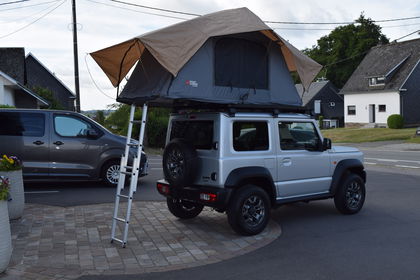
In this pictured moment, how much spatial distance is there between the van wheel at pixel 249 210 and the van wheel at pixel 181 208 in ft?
4.58

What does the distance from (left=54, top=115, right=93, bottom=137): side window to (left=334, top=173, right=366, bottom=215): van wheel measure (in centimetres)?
636

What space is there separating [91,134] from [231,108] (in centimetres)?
567

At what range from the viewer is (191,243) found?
6.60m

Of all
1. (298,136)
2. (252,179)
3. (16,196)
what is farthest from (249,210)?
(16,196)

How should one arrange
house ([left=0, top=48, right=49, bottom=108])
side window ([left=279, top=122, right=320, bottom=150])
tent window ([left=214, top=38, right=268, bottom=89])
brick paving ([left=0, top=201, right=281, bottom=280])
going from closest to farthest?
brick paving ([left=0, top=201, right=281, bottom=280]), tent window ([left=214, top=38, right=268, bottom=89]), side window ([left=279, top=122, right=320, bottom=150]), house ([left=0, top=48, right=49, bottom=108])

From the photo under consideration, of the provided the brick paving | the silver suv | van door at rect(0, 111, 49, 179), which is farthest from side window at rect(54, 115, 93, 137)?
the silver suv

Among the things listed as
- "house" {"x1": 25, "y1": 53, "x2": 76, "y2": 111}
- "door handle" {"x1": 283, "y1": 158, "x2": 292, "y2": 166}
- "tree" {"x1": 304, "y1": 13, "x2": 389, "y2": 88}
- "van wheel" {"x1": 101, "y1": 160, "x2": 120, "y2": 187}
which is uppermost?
"tree" {"x1": 304, "y1": 13, "x2": 389, "y2": 88}

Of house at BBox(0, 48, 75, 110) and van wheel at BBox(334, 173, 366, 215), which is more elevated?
house at BBox(0, 48, 75, 110)

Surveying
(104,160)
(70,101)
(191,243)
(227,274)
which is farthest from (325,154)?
(70,101)

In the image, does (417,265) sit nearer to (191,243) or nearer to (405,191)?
(191,243)

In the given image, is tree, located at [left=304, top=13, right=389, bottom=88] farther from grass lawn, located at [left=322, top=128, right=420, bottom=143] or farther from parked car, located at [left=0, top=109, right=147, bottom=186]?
parked car, located at [left=0, top=109, right=147, bottom=186]

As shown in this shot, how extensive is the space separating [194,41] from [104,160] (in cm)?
578

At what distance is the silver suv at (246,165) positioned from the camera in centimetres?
673

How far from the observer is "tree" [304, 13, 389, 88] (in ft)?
209
